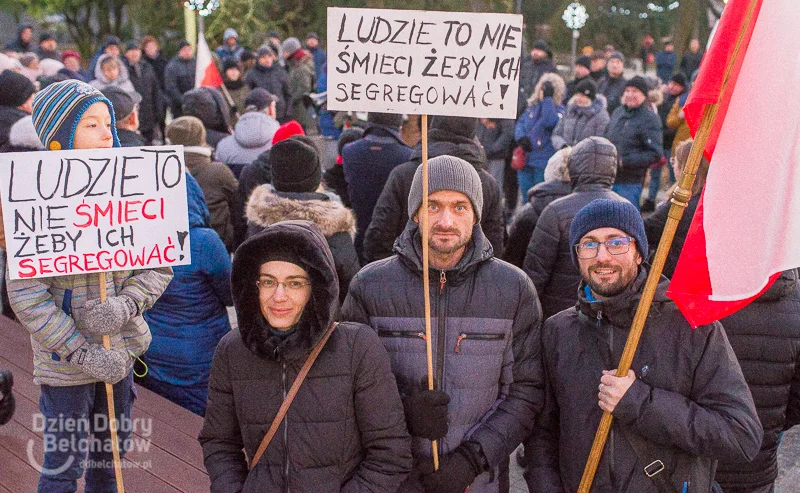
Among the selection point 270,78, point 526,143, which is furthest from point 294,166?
point 270,78

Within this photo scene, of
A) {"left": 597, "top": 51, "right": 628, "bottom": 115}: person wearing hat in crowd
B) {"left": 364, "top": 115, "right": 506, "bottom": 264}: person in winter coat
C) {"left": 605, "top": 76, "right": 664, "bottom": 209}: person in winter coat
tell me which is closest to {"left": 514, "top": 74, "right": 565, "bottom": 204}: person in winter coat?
{"left": 605, "top": 76, "right": 664, "bottom": 209}: person in winter coat

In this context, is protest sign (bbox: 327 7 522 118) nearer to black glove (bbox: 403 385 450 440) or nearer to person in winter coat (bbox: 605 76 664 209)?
black glove (bbox: 403 385 450 440)

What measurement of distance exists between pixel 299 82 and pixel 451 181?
1183 cm

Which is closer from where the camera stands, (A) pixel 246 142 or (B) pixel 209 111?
(A) pixel 246 142

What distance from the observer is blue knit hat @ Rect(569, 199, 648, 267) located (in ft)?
9.76

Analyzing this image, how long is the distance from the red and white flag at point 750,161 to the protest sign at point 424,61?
2.17 ft

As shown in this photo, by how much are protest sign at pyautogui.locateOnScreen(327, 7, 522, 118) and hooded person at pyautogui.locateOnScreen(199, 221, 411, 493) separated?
0.60m

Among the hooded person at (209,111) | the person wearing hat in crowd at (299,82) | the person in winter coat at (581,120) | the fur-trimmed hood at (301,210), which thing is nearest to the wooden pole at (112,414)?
the fur-trimmed hood at (301,210)

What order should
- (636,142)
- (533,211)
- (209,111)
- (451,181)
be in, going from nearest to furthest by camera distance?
(451,181), (533,211), (209,111), (636,142)

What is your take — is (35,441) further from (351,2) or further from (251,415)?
(351,2)

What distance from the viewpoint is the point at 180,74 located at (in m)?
14.5

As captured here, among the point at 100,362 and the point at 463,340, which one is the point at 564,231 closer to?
the point at 463,340

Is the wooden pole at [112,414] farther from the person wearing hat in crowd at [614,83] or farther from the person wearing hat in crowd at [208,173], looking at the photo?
the person wearing hat in crowd at [614,83]

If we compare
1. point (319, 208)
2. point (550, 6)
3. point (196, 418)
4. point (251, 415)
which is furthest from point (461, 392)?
point (550, 6)
